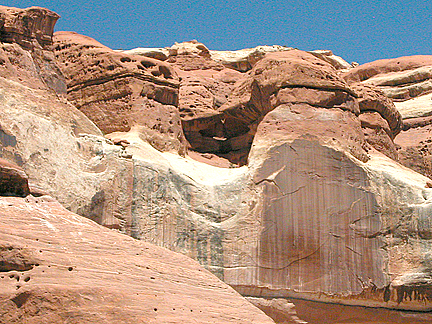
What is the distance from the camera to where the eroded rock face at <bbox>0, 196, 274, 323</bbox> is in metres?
9.07

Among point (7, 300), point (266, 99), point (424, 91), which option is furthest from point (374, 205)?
point (424, 91)

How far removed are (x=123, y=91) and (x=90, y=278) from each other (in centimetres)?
1009

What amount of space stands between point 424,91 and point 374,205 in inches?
552

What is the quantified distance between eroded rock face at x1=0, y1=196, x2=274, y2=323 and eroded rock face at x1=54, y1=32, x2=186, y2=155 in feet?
23.6

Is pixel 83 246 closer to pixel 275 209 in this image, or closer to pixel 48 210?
pixel 48 210

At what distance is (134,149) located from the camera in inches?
669

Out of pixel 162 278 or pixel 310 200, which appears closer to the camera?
pixel 162 278

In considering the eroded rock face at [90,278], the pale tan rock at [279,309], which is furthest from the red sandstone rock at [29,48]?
the pale tan rock at [279,309]

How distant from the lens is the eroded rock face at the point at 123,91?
1884cm

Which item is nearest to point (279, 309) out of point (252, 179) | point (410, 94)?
point (252, 179)

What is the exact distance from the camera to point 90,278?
9812 mm

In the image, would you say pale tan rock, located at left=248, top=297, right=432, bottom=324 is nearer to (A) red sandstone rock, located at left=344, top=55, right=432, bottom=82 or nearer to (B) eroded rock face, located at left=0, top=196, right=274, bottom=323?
(B) eroded rock face, located at left=0, top=196, right=274, bottom=323

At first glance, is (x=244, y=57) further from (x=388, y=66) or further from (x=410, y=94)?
(x=410, y=94)

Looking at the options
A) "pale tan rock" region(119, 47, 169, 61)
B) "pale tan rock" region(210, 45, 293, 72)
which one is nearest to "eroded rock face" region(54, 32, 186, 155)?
"pale tan rock" region(119, 47, 169, 61)
